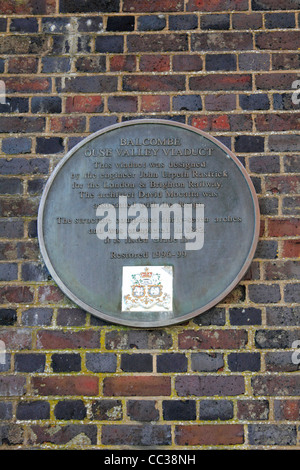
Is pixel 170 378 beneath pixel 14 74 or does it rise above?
beneath

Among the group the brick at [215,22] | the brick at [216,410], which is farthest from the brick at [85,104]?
the brick at [216,410]

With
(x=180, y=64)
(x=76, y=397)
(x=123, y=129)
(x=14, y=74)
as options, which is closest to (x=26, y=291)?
(x=76, y=397)

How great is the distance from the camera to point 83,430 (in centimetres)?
288

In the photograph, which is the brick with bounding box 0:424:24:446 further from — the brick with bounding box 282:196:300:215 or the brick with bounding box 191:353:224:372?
the brick with bounding box 282:196:300:215

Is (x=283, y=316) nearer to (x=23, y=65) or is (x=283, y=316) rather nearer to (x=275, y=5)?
(x=275, y=5)

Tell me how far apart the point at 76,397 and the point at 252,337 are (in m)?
0.94

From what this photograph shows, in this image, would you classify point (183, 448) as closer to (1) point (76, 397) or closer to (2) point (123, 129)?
(1) point (76, 397)

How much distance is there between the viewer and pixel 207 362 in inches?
115

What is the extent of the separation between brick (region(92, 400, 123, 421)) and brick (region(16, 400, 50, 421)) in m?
0.24

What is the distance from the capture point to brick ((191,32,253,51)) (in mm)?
3357

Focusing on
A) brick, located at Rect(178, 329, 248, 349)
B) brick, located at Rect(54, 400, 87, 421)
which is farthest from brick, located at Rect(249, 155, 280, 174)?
brick, located at Rect(54, 400, 87, 421)

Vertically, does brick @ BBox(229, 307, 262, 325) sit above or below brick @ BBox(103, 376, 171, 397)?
above

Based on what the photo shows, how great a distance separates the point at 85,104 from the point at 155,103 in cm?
40

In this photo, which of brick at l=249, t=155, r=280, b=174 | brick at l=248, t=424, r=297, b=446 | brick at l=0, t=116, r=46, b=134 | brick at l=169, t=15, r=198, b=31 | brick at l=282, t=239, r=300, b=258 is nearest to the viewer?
brick at l=248, t=424, r=297, b=446
